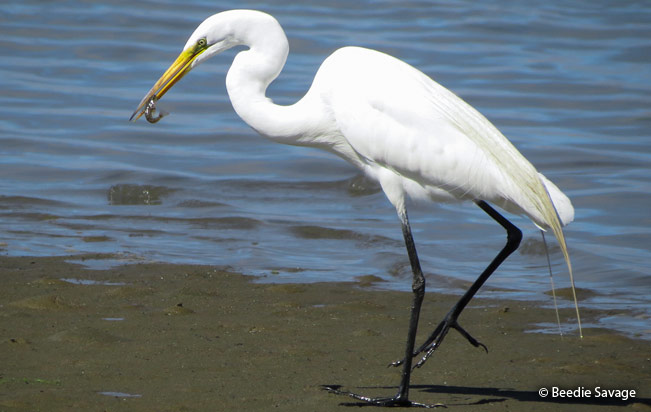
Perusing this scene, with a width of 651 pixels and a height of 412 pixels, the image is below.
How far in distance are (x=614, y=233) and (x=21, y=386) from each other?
5.92 meters

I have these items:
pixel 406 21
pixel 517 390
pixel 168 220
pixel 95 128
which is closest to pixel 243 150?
pixel 95 128

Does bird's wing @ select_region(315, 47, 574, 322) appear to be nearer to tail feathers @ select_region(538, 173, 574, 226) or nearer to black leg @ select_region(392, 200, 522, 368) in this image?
tail feathers @ select_region(538, 173, 574, 226)

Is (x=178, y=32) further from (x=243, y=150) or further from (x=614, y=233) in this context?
(x=614, y=233)

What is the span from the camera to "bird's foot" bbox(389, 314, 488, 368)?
4.73 meters

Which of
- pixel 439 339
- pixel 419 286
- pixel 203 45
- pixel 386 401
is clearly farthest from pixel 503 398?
pixel 203 45

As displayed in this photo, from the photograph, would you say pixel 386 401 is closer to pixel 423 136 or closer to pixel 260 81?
pixel 423 136

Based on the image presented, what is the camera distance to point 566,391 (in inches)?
169

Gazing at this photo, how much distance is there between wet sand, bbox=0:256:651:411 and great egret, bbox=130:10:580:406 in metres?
0.31

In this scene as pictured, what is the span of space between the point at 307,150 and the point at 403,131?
6.96 metres

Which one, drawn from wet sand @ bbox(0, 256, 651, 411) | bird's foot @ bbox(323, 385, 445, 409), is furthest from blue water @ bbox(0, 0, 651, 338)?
bird's foot @ bbox(323, 385, 445, 409)

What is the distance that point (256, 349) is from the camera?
470 cm

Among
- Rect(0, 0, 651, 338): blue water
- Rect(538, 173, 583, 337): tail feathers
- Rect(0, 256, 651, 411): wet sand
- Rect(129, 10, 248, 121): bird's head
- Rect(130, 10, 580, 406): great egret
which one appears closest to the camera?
Rect(0, 256, 651, 411): wet sand

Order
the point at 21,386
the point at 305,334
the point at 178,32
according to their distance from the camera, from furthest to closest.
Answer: the point at 178,32 → the point at 305,334 → the point at 21,386

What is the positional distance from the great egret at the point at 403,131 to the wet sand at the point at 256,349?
1.03ft
